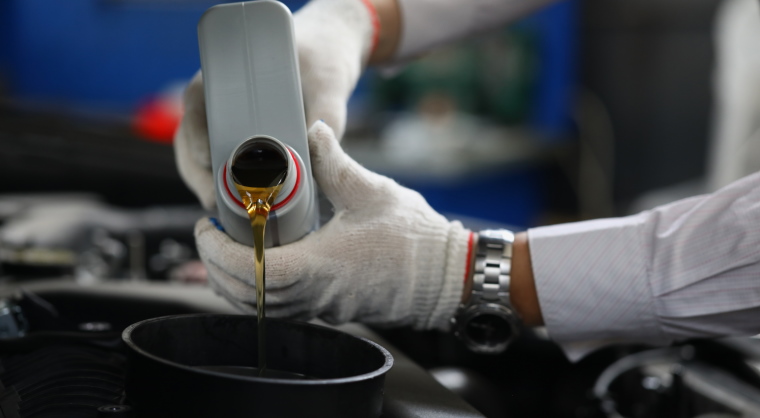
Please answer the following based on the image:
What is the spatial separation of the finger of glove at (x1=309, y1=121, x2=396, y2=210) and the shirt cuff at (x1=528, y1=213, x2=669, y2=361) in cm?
18

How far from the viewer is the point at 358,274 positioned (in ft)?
2.19

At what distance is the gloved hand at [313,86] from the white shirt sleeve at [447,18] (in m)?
0.16

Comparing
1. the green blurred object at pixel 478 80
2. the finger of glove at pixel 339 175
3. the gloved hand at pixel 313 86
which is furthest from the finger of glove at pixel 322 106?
the green blurred object at pixel 478 80

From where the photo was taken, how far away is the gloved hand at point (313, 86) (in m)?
0.76

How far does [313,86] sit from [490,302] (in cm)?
29

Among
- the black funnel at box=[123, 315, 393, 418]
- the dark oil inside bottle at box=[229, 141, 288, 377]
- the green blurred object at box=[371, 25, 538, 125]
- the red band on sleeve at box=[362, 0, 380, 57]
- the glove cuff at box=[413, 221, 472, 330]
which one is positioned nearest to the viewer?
the black funnel at box=[123, 315, 393, 418]

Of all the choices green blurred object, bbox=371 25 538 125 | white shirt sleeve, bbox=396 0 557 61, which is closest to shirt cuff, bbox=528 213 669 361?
white shirt sleeve, bbox=396 0 557 61

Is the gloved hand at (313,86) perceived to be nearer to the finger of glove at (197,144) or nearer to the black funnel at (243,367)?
the finger of glove at (197,144)

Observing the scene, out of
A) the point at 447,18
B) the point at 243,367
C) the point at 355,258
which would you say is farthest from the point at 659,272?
the point at 447,18

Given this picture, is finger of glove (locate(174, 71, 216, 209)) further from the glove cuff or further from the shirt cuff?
the shirt cuff

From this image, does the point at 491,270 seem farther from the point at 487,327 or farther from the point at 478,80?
the point at 478,80

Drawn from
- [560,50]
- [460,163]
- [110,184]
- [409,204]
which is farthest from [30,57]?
[409,204]

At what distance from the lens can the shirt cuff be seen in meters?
0.71

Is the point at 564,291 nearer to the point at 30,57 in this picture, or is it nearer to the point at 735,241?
the point at 735,241
